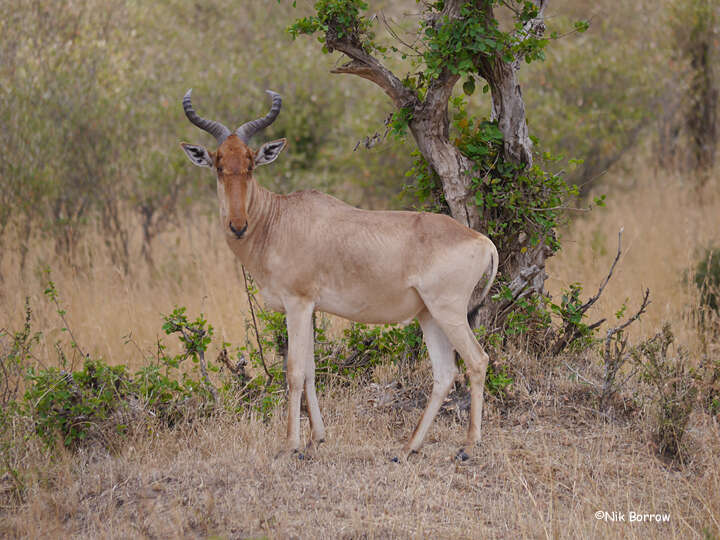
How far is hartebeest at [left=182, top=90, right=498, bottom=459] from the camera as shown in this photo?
6.43 meters

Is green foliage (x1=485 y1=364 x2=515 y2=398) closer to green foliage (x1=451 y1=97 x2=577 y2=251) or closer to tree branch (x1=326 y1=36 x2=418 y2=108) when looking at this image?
green foliage (x1=451 y1=97 x2=577 y2=251)

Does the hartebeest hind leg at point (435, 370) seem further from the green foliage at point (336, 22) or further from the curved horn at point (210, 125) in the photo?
the green foliage at point (336, 22)

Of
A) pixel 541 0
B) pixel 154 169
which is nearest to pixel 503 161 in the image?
pixel 541 0

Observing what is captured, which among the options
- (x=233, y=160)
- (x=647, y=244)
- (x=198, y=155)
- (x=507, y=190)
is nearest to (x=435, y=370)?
(x=507, y=190)

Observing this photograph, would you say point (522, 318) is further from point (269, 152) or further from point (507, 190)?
point (269, 152)

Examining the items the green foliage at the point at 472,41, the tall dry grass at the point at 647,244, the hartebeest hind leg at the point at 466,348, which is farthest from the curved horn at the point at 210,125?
the tall dry grass at the point at 647,244

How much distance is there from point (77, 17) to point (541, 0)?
28.6ft

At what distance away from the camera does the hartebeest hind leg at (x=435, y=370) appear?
21.6 ft

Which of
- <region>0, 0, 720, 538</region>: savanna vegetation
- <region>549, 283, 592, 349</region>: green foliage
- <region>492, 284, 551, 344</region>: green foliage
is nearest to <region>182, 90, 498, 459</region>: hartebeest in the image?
<region>0, 0, 720, 538</region>: savanna vegetation

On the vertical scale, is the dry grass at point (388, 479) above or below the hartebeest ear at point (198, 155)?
below

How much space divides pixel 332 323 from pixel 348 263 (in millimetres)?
3626

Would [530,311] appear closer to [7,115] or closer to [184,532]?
[184,532]

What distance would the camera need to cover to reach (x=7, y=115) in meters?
12.2

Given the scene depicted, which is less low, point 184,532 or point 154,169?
point 154,169
